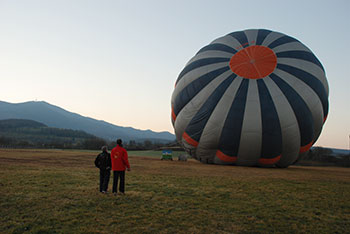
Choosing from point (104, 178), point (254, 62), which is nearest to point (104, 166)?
point (104, 178)

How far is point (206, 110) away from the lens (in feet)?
50.5

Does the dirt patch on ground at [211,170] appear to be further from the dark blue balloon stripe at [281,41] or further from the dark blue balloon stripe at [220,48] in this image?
the dark blue balloon stripe at [281,41]

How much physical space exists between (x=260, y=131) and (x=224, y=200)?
911cm

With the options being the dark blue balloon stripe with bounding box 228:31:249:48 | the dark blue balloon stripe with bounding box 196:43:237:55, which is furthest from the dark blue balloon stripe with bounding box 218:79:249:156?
the dark blue balloon stripe with bounding box 228:31:249:48

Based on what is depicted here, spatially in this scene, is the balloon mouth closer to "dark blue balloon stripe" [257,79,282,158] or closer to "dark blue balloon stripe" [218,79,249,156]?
"dark blue balloon stripe" [218,79,249,156]

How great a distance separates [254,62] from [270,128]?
4.52 meters

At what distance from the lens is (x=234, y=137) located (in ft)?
47.4

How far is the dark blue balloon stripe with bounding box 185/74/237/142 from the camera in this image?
15.3m

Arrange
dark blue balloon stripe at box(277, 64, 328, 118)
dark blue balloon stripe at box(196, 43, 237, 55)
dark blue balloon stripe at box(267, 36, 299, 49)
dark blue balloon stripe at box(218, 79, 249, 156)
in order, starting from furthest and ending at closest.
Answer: dark blue balloon stripe at box(196, 43, 237, 55), dark blue balloon stripe at box(267, 36, 299, 49), dark blue balloon stripe at box(277, 64, 328, 118), dark blue balloon stripe at box(218, 79, 249, 156)

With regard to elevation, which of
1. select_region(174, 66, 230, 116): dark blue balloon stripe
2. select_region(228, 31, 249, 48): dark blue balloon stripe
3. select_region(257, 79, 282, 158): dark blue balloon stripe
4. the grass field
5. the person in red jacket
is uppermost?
select_region(228, 31, 249, 48): dark blue balloon stripe

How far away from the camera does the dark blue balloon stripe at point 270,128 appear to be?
1418 centimetres

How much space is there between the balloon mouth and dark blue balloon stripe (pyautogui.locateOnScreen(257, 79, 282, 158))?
1831mm

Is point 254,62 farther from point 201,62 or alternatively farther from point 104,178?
point 104,178

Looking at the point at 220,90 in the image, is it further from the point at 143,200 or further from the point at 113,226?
the point at 113,226
